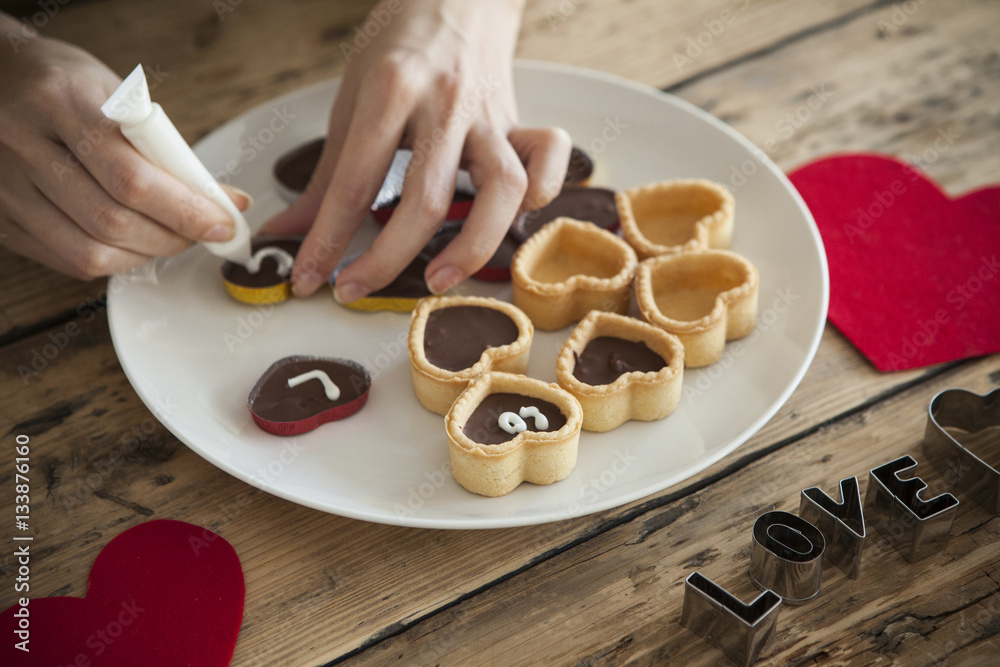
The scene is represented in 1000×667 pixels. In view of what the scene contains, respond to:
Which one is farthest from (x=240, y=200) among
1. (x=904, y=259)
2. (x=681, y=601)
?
(x=904, y=259)

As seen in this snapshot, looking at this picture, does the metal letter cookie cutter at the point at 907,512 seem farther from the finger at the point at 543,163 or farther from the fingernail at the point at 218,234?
the fingernail at the point at 218,234

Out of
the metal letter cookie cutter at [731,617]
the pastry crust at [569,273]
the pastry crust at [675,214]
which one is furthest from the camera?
the pastry crust at [675,214]

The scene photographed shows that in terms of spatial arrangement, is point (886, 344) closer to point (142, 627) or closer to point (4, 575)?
point (142, 627)

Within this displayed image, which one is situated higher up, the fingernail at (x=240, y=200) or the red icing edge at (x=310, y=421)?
the fingernail at (x=240, y=200)

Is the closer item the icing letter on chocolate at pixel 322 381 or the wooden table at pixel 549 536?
the wooden table at pixel 549 536

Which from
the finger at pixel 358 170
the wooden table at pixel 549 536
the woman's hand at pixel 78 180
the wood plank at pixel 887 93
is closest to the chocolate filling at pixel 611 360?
the wooden table at pixel 549 536

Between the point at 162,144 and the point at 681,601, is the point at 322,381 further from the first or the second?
the point at 681,601

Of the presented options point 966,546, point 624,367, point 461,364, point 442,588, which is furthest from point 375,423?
point 966,546
